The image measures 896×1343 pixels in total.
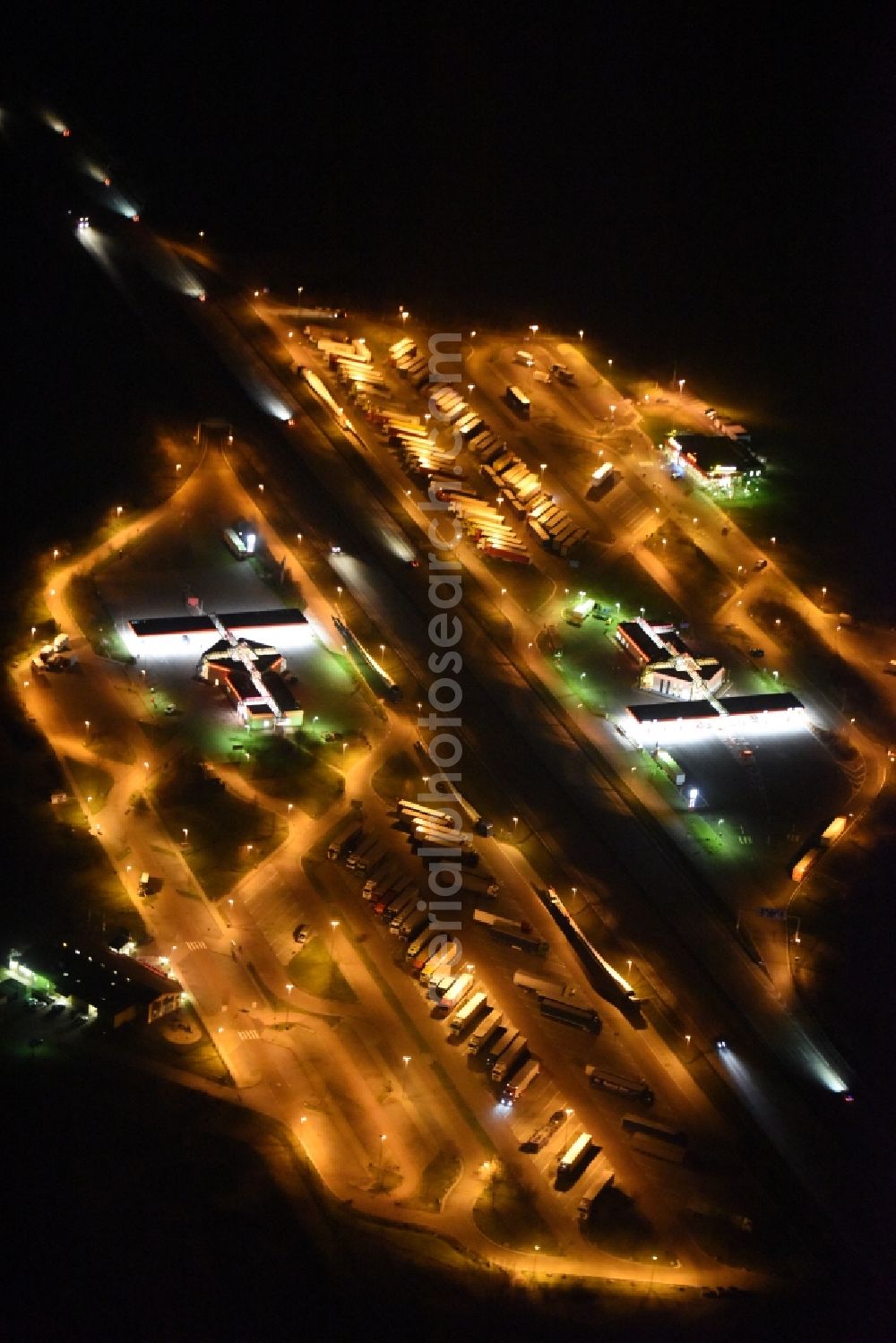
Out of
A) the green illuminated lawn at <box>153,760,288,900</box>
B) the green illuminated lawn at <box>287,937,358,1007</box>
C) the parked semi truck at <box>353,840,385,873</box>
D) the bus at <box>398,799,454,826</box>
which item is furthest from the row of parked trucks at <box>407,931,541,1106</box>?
the green illuminated lawn at <box>153,760,288,900</box>

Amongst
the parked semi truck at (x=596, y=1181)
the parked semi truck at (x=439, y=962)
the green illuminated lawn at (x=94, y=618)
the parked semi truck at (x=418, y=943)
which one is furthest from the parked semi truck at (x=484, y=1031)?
the green illuminated lawn at (x=94, y=618)

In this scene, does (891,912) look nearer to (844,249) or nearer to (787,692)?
(787,692)

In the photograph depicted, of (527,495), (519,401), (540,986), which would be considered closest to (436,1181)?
(540,986)

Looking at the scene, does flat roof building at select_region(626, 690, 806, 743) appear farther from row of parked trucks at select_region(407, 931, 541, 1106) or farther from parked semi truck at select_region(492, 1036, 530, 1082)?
parked semi truck at select_region(492, 1036, 530, 1082)

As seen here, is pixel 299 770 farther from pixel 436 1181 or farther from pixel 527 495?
pixel 527 495

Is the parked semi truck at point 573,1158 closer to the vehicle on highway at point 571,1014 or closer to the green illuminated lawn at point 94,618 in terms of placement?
the vehicle on highway at point 571,1014

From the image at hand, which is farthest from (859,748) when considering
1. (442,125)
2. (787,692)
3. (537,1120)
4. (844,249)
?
(442,125)
